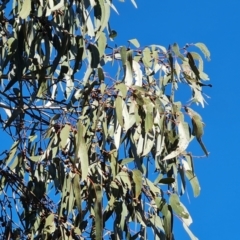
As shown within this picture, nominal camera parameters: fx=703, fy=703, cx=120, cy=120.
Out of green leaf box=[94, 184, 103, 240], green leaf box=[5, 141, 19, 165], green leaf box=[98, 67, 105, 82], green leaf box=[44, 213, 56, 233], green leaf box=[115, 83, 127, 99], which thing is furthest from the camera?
green leaf box=[5, 141, 19, 165]

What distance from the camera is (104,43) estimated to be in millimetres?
2244

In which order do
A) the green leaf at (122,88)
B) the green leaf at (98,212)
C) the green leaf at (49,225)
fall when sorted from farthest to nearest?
the green leaf at (49,225) < the green leaf at (122,88) < the green leaf at (98,212)

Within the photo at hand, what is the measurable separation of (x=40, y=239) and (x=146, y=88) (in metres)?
0.60

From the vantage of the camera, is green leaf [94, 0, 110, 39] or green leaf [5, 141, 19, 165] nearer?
green leaf [94, 0, 110, 39]

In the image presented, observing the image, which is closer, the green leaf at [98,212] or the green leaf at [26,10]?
the green leaf at [98,212]

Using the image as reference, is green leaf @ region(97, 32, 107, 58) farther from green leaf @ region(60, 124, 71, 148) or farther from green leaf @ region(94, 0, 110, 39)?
green leaf @ region(60, 124, 71, 148)

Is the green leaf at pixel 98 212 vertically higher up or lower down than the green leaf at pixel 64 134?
lower down

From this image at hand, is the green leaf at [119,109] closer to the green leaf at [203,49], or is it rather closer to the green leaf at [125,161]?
the green leaf at [125,161]

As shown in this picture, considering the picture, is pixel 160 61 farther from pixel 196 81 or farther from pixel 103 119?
pixel 103 119

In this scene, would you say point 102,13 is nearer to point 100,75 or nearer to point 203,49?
point 100,75

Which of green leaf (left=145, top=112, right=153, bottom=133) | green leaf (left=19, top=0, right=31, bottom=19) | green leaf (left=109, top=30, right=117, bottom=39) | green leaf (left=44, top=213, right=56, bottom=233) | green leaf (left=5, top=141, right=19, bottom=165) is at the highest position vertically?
green leaf (left=109, top=30, right=117, bottom=39)

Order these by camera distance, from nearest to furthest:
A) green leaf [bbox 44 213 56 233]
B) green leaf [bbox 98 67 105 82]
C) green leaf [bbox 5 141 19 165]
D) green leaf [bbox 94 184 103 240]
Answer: green leaf [bbox 94 184 103 240], green leaf [bbox 98 67 105 82], green leaf [bbox 44 213 56 233], green leaf [bbox 5 141 19 165]

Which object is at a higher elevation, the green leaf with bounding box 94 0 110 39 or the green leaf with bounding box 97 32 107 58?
the green leaf with bounding box 94 0 110 39

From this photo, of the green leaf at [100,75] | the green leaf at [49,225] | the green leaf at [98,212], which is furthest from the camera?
the green leaf at [49,225]
